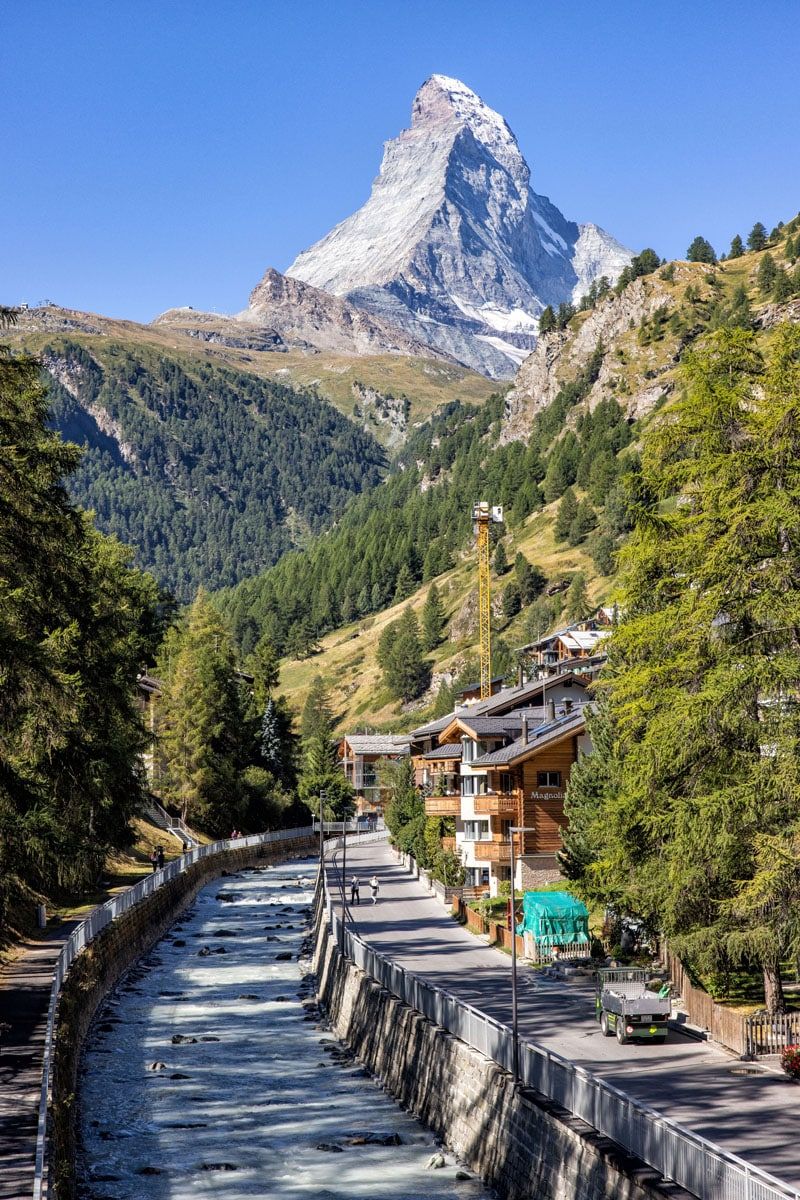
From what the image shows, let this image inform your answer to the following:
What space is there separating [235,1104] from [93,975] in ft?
38.2

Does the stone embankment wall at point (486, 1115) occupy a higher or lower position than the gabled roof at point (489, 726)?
lower

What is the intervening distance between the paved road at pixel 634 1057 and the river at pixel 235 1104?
4.22 meters

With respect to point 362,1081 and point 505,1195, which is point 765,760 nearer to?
point 505,1195

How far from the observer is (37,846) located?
29375 mm

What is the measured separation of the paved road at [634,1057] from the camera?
25.2 metres

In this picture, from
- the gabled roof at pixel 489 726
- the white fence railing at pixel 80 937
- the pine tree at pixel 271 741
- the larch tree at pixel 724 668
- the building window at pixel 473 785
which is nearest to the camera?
the white fence railing at pixel 80 937

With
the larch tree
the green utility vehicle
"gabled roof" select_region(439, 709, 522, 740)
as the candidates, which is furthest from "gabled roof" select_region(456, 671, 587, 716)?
the larch tree

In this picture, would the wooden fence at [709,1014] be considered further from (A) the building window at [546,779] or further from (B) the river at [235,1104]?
(A) the building window at [546,779]

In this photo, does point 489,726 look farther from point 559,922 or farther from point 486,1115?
point 486,1115

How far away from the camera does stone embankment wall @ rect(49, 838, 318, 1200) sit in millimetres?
26953

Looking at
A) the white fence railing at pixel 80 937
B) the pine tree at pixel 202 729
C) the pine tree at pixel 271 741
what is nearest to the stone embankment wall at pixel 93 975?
the white fence railing at pixel 80 937

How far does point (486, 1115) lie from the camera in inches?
1110

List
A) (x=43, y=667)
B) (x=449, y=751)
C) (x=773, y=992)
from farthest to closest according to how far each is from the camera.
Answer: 1. (x=449, y=751)
2. (x=773, y=992)
3. (x=43, y=667)

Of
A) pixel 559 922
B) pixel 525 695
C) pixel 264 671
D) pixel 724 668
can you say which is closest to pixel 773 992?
pixel 724 668
